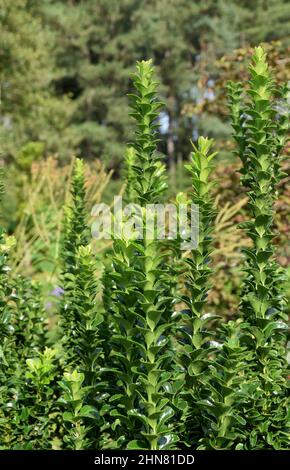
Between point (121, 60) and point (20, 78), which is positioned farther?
point (121, 60)

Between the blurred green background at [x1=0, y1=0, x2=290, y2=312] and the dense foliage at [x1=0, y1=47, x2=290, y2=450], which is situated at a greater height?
→ the blurred green background at [x1=0, y1=0, x2=290, y2=312]

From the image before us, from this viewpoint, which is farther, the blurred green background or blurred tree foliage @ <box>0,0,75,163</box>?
the blurred green background

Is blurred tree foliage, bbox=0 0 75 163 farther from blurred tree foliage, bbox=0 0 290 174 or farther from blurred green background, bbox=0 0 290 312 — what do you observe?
blurred tree foliage, bbox=0 0 290 174

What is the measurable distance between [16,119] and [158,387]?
14.6m

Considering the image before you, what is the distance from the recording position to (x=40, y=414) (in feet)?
7.16

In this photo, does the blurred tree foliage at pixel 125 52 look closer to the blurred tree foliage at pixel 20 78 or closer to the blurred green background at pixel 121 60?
the blurred green background at pixel 121 60
